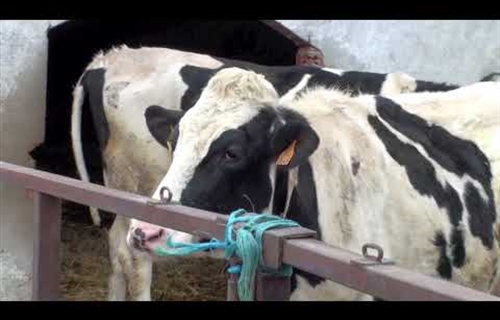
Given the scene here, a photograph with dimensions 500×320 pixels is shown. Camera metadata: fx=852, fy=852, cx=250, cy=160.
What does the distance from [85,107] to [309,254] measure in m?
5.23

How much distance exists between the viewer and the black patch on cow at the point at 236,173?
3018 mm

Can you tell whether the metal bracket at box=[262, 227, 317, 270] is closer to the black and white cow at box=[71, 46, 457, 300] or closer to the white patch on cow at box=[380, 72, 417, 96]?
the black and white cow at box=[71, 46, 457, 300]

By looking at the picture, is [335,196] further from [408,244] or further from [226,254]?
[226,254]

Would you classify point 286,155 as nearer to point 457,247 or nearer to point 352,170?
point 352,170

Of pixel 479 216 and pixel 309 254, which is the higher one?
pixel 309 254

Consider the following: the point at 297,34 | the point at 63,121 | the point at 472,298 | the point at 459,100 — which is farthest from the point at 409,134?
the point at 63,121

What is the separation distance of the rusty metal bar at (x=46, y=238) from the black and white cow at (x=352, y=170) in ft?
0.86

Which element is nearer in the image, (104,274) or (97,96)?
(97,96)

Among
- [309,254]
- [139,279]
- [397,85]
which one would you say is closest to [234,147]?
[309,254]

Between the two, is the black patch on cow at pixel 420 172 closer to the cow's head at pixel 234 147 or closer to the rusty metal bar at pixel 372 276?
the cow's head at pixel 234 147

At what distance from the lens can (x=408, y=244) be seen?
347 centimetres

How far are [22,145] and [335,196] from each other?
2.71m

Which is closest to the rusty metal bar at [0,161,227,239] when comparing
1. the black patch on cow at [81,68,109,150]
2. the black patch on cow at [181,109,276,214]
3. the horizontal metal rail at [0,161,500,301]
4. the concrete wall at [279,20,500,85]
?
the horizontal metal rail at [0,161,500,301]

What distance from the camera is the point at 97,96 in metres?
5.51
